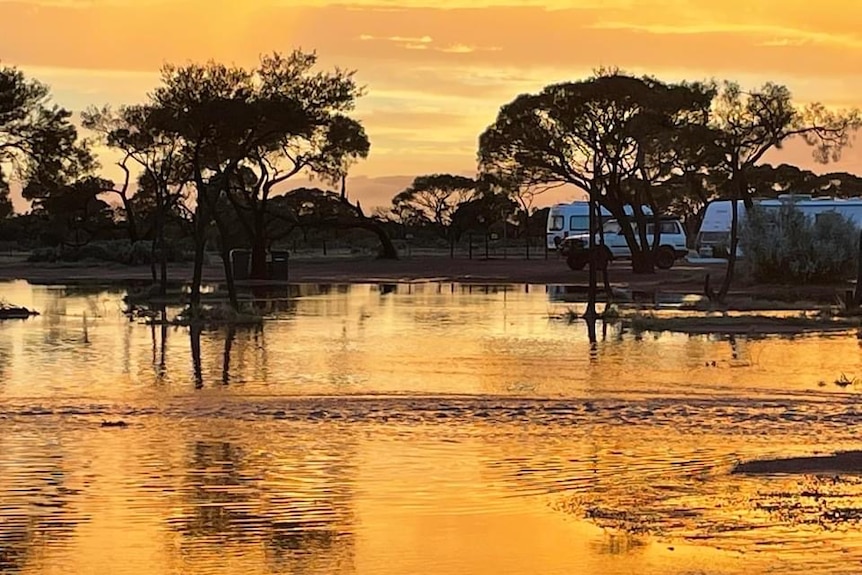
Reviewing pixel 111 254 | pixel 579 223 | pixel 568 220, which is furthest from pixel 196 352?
pixel 111 254

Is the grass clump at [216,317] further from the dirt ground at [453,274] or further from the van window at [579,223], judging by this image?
the van window at [579,223]

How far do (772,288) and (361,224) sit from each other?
34.6 metres

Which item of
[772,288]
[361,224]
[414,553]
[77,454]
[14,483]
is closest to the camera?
[414,553]

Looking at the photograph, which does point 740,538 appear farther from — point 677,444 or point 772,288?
point 772,288

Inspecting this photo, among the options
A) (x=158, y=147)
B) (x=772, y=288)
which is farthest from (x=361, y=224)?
(x=772, y=288)

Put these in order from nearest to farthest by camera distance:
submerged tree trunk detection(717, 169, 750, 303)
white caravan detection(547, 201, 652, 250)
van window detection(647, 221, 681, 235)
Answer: submerged tree trunk detection(717, 169, 750, 303)
van window detection(647, 221, 681, 235)
white caravan detection(547, 201, 652, 250)

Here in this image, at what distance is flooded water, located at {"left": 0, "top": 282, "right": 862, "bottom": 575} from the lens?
9.45 m

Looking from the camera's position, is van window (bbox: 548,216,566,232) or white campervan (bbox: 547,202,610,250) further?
van window (bbox: 548,216,566,232)

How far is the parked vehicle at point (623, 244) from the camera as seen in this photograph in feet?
212

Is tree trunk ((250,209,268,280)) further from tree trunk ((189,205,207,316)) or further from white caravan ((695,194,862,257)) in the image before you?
tree trunk ((189,205,207,316))

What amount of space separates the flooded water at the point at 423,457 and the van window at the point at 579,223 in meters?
46.9

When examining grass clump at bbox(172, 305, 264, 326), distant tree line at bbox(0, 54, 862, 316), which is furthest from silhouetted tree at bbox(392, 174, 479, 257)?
grass clump at bbox(172, 305, 264, 326)

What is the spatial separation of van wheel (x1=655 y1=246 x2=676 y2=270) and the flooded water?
132 ft

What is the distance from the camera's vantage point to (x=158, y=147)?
60.2m
